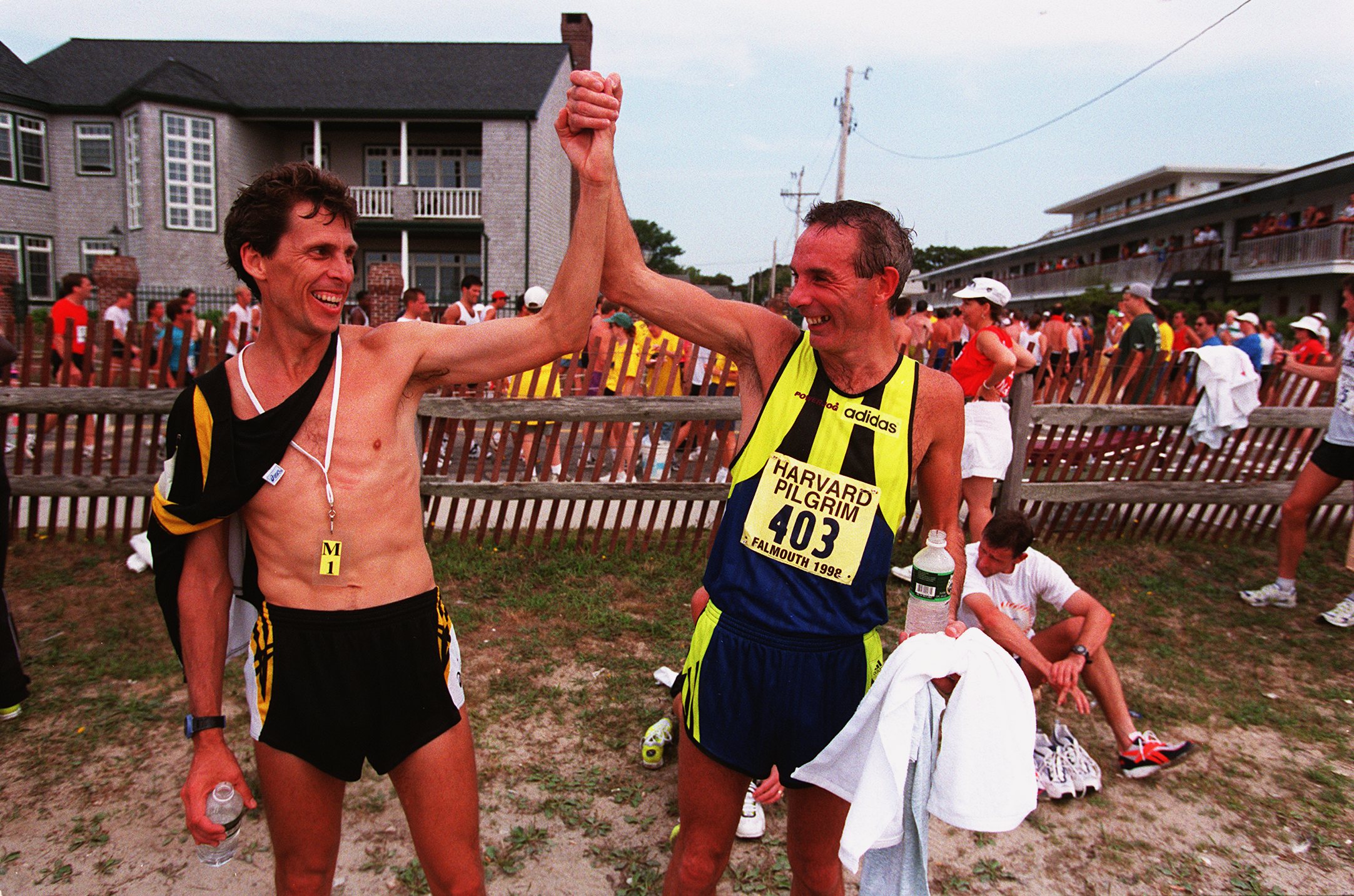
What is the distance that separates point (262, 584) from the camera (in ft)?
7.03

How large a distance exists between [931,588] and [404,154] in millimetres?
28252

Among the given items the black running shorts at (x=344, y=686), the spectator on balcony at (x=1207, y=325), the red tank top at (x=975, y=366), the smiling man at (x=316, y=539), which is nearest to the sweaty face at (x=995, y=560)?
the red tank top at (x=975, y=366)

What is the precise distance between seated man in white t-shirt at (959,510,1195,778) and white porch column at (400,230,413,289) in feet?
84.3

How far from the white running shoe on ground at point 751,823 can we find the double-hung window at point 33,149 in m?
32.2

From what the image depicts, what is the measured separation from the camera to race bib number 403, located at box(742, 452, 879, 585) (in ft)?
7.24

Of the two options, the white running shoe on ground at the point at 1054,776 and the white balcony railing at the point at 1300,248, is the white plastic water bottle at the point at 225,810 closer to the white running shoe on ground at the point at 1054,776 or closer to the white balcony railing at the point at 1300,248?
the white running shoe on ground at the point at 1054,776

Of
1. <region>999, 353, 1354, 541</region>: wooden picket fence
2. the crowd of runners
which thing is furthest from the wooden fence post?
the crowd of runners

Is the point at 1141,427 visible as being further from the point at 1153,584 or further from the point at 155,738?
the point at 155,738

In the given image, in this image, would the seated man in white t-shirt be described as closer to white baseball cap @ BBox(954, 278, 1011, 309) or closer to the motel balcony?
white baseball cap @ BBox(954, 278, 1011, 309)

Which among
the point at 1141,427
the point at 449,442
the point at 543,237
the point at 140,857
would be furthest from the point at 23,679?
the point at 543,237

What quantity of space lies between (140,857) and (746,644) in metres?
2.69

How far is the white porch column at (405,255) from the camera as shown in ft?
90.5

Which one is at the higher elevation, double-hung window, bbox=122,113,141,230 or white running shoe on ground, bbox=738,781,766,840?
double-hung window, bbox=122,113,141,230

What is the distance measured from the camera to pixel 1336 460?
5.67 meters
